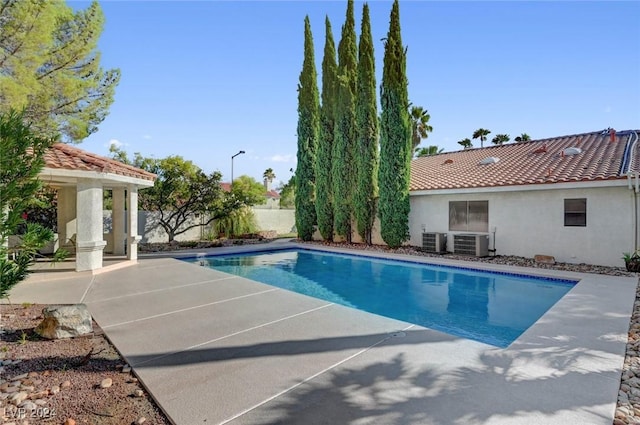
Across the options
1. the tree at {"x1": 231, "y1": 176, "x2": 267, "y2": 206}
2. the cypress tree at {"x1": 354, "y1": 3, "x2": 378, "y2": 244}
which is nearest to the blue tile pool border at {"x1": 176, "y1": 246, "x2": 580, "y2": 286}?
the cypress tree at {"x1": 354, "y1": 3, "x2": 378, "y2": 244}

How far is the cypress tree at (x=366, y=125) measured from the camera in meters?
18.4

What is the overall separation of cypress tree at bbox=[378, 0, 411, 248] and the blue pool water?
2.86 meters

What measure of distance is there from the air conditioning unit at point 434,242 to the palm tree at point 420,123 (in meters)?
19.3

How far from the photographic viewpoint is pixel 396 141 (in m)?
17.2

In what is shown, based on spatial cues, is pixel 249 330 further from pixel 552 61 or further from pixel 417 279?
pixel 552 61

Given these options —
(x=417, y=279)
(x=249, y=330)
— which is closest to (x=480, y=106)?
(x=417, y=279)

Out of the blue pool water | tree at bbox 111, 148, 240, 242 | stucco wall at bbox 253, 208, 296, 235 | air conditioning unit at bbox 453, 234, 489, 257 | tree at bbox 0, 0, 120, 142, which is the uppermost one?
tree at bbox 0, 0, 120, 142

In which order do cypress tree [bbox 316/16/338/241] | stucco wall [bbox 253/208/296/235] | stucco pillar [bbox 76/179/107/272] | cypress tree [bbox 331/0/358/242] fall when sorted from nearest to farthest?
stucco pillar [bbox 76/179/107/272]
cypress tree [bbox 331/0/358/242]
cypress tree [bbox 316/16/338/241]
stucco wall [bbox 253/208/296/235]

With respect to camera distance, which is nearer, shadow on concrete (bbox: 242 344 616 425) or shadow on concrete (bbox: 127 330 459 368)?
shadow on concrete (bbox: 242 344 616 425)

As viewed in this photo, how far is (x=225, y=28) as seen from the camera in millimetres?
13898

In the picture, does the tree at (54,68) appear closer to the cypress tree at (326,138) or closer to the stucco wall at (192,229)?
the stucco wall at (192,229)

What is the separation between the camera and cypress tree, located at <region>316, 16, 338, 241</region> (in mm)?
20359

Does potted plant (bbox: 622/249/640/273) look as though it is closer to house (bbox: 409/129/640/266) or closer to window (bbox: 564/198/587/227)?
house (bbox: 409/129/640/266)

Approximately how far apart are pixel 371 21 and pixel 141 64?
12.4 meters
